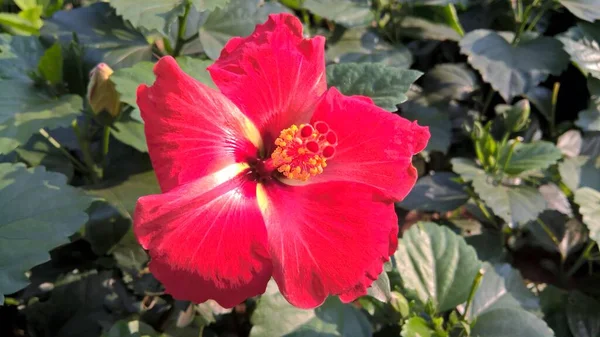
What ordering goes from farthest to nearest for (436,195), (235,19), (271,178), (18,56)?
(436,195) < (235,19) < (18,56) < (271,178)

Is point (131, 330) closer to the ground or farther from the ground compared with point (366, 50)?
closer to the ground

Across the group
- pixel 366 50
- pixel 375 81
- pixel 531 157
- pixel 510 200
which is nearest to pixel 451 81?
pixel 366 50

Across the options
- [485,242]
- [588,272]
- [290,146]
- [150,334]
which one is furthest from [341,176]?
[588,272]

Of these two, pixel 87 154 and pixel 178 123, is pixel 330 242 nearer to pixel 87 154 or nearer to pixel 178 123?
pixel 178 123

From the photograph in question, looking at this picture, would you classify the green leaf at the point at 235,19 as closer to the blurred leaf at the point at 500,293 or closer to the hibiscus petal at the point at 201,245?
the hibiscus petal at the point at 201,245

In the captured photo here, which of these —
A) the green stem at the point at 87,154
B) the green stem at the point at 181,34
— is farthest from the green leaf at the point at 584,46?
the green stem at the point at 87,154

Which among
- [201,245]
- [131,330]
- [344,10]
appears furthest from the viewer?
[344,10]
